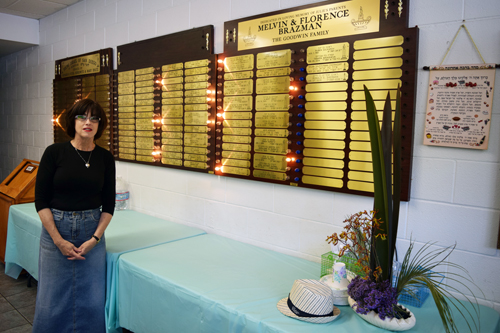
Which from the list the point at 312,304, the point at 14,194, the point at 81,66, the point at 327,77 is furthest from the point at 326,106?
the point at 14,194

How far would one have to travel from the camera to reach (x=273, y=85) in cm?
231

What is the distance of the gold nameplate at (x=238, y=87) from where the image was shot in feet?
8.00

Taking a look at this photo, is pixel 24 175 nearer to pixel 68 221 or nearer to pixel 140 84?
pixel 140 84

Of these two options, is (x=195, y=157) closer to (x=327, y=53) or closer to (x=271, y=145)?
(x=271, y=145)

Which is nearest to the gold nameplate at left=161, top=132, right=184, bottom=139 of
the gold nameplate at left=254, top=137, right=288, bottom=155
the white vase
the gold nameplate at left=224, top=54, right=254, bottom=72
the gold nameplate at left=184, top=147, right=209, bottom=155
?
the gold nameplate at left=184, top=147, right=209, bottom=155

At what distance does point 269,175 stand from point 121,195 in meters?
1.76

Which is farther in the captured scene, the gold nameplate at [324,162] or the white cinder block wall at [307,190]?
the gold nameplate at [324,162]

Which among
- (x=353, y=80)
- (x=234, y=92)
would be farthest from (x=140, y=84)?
(x=353, y=80)

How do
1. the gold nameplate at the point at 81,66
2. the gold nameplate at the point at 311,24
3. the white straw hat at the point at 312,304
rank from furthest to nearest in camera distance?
the gold nameplate at the point at 81,66 → the gold nameplate at the point at 311,24 → the white straw hat at the point at 312,304

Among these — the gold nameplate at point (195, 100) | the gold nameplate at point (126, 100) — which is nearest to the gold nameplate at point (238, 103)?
the gold nameplate at point (195, 100)

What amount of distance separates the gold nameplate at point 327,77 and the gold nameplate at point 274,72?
0.50ft

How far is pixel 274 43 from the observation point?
2309mm

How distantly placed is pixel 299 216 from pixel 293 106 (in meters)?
0.66

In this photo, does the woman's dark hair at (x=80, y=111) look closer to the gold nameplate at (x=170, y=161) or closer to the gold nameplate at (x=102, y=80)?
the gold nameplate at (x=170, y=161)
